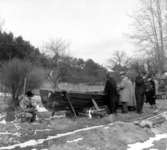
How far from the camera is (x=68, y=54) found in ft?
131

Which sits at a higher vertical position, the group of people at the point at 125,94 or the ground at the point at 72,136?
the group of people at the point at 125,94

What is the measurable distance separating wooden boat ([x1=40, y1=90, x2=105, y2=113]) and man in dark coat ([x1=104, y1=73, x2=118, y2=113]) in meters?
0.37

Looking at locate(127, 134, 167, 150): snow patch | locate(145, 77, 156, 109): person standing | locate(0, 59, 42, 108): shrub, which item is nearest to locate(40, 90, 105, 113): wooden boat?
locate(145, 77, 156, 109): person standing

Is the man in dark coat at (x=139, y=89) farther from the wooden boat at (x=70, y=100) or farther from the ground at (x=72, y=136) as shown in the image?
the ground at (x=72, y=136)

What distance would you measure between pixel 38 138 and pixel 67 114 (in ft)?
12.5

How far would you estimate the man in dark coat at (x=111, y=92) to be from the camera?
8.83 m

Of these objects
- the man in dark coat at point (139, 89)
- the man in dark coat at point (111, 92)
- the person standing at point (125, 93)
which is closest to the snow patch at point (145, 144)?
the man in dark coat at point (111, 92)

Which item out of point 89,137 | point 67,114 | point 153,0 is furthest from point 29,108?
point 153,0

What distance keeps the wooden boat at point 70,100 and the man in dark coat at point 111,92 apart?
374mm

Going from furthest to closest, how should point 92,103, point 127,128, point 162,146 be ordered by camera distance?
→ point 92,103
point 127,128
point 162,146

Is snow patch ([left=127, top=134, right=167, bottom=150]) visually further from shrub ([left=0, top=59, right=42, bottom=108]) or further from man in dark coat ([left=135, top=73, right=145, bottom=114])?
shrub ([left=0, top=59, right=42, bottom=108])

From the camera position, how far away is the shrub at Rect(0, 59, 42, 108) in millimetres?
14086

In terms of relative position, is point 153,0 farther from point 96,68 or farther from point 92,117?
point 96,68

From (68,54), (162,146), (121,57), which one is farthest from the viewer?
(121,57)
